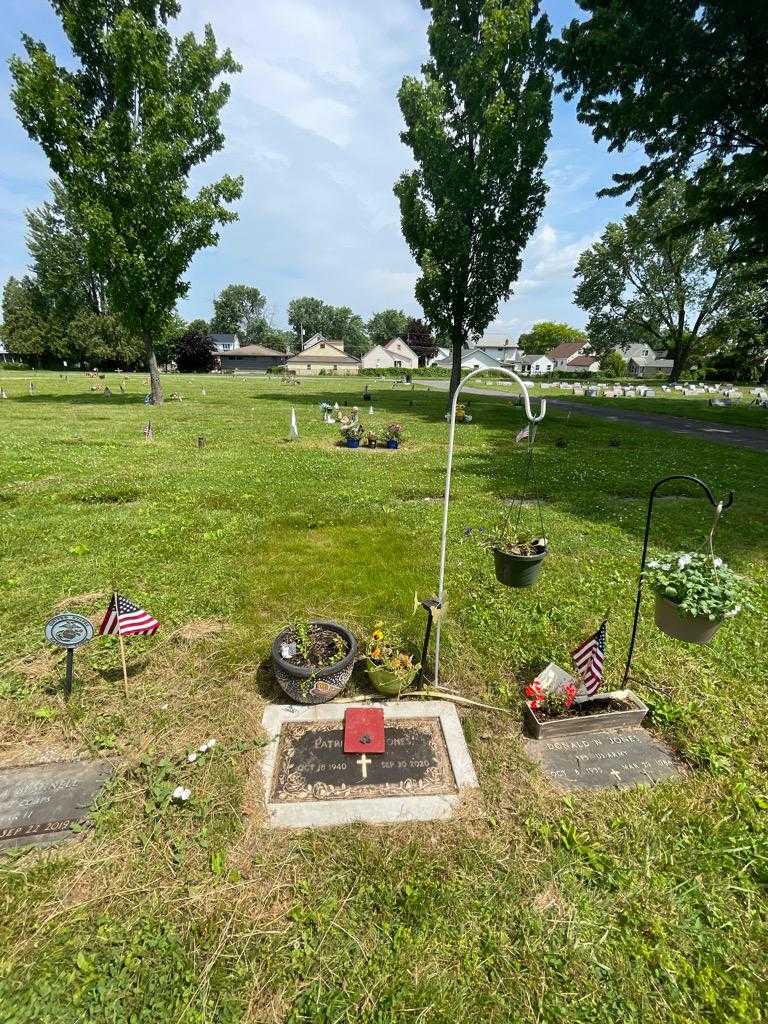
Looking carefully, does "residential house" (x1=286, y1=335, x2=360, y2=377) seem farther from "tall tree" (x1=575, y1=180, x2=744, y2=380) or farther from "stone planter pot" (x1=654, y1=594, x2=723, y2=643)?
"stone planter pot" (x1=654, y1=594, x2=723, y2=643)

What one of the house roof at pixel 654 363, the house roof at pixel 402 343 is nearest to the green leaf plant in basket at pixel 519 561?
the house roof at pixel 402 343

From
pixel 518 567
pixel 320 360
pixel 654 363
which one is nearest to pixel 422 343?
pixel 320 360

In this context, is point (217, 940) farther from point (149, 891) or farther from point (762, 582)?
point (762, 582)

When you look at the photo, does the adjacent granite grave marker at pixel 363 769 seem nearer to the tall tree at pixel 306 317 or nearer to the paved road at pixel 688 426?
the paved road at pixel 688 426

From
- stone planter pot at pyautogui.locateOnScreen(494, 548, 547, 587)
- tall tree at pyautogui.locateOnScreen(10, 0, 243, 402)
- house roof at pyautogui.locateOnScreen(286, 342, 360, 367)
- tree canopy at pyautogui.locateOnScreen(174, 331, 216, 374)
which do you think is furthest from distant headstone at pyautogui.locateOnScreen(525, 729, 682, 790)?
house roof at pyautogui.locateOnScreen(286, 342, 360, 367)

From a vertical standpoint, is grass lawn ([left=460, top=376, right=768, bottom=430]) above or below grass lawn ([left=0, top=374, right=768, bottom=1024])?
above

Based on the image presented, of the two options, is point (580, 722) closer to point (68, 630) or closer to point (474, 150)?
point (68, 630)

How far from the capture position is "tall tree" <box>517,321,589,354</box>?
113875 mm

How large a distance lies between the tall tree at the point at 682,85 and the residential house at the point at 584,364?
82.9 metres

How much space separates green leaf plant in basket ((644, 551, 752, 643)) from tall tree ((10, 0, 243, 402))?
2537 centimetres

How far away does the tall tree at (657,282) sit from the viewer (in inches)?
1678

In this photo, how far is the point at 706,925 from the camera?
272 cm

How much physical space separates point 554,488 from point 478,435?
741 cm

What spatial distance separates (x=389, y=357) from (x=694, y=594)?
3789 inches
